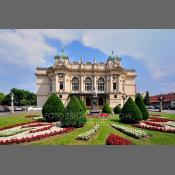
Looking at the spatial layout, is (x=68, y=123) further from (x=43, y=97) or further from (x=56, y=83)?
(x=43, y=97)

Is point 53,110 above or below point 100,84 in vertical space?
below

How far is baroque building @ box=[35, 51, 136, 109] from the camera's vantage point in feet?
164

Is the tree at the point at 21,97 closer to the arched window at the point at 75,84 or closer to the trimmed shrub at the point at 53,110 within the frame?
the arched window at the point at 75,84

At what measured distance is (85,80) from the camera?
52375 millimetres

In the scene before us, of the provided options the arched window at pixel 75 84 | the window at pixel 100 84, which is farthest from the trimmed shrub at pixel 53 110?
the window at pixel 100 84

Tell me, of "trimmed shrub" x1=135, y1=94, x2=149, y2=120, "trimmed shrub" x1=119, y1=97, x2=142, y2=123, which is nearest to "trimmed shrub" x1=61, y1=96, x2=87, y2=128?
"trimmed shrub" x1=119, y1=97, x2=142, y2=123

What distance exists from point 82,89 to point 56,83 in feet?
20.7

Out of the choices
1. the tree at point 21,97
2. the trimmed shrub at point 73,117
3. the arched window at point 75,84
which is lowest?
the trimmed shrub at point 73,117

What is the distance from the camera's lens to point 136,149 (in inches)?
427

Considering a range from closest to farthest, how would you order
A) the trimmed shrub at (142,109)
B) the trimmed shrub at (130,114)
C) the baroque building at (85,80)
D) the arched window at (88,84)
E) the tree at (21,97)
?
the trimmed shrub at (130,114) → the trimmed shrub at (142,109) → the baroque building at (85,80) → the arched window at (88,84) → the tree at (21,97)

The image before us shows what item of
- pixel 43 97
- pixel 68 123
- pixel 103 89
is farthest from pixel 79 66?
pixel 68 123

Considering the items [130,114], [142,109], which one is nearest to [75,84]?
[142,109]

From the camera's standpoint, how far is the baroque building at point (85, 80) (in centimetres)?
A: 5009

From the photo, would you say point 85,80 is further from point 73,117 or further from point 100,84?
point 73,117
